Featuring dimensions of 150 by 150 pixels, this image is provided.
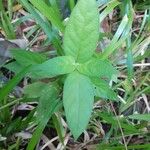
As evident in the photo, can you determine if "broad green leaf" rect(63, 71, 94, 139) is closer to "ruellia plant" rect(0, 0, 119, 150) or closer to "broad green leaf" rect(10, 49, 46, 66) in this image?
"ruellia plant" rect(0, 0, 119, 150)

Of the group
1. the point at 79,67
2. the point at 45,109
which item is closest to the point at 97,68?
the point at 79,67

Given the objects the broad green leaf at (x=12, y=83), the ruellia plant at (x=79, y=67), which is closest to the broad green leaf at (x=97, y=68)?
the ruellia plant at (x=79, y=67)

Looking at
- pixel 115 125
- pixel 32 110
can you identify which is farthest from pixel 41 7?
pixel 115 125

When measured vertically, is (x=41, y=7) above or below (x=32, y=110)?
above

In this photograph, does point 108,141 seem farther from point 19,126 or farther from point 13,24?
point 13,24

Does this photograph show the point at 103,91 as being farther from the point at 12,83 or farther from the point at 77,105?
the point at 12,83

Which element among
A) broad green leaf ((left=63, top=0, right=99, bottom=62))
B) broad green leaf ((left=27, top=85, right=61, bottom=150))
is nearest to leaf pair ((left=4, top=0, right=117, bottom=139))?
broad green leaf ((left=63, top=0, right=99, bottom=62))

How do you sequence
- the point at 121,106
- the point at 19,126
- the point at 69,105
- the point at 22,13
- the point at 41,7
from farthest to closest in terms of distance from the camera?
the point at 22,13 → the point at 121,106 → the point at 19,126 → the point at 41,7 → the point at 69,105

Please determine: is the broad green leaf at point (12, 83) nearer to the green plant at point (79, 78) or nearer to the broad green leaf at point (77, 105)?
the green plant at point (79, 78)
